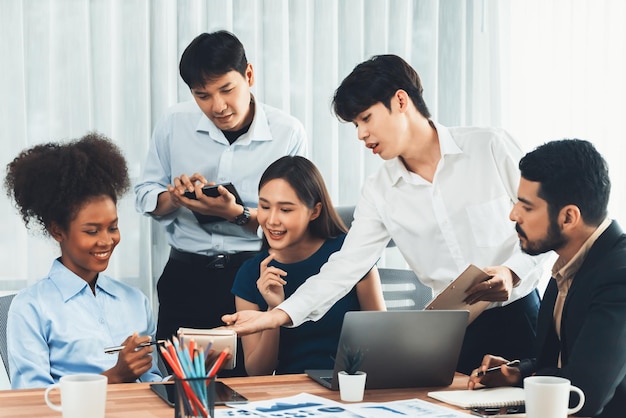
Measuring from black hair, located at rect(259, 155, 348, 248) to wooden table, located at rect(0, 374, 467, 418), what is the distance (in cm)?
72

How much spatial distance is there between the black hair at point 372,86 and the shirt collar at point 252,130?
2.19 feet

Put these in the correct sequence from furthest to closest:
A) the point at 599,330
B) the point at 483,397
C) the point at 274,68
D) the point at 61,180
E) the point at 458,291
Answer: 1. the point at 274,68
2. the point at 61,180
3. the point at 458,291
4. the point at 483,397
5. the point at 599,330

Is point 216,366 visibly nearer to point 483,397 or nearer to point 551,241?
point 483,397

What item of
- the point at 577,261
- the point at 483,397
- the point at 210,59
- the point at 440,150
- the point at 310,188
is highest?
the point at 210,59

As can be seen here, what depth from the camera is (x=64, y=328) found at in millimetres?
2105

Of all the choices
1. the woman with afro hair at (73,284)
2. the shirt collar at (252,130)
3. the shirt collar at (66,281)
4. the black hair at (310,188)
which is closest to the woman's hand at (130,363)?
the woman with afro hair at (73,284)

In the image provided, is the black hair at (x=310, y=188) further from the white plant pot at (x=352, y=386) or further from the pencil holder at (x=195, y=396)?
the pencil holder at (x=195, y=396)

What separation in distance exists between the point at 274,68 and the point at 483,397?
6.62ft

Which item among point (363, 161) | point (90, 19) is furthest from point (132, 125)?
point (363, 161)

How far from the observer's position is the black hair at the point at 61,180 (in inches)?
87.3

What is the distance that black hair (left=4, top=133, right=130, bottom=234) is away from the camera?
87.3 inches

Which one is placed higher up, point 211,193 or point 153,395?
point 211,193

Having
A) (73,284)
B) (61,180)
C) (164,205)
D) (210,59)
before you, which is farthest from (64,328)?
(210,59)

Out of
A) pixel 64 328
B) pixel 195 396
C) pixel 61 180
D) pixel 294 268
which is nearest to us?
pixel 195 396
